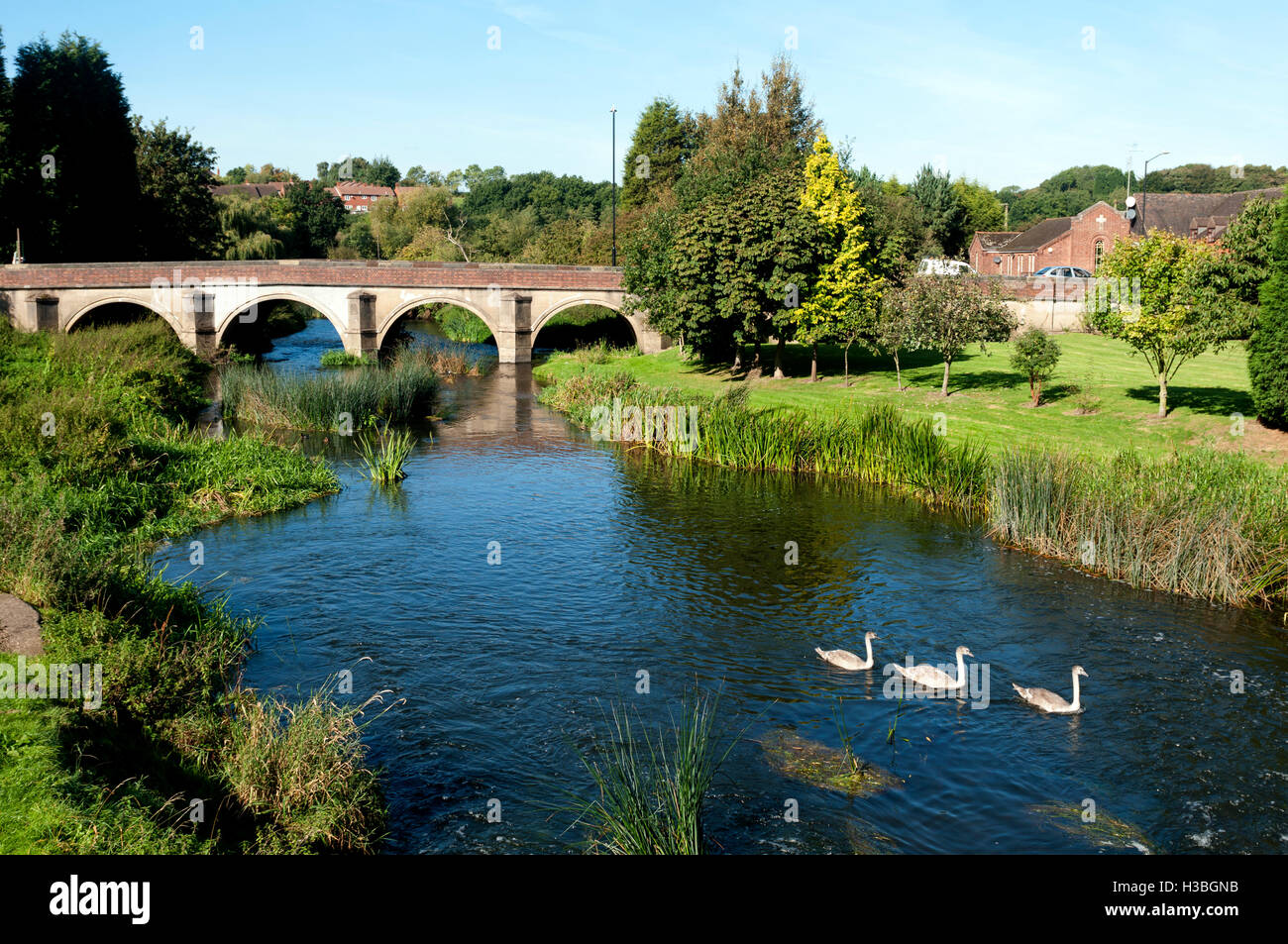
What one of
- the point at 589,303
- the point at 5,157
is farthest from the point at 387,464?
the point at 5,157

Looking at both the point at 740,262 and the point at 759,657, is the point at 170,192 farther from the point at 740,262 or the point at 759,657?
the point at 759,657

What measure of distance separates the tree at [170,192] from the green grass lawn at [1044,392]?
30.4 meters

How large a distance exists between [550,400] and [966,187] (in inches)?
3019

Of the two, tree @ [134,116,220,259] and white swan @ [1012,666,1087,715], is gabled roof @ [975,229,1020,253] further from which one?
white swan @ [1012,666,1087,715]

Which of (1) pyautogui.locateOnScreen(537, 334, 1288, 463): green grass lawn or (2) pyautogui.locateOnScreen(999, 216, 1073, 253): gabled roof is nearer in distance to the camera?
(1) pyautogui.locateOnScreen(537, 334, 1288, 463): green grass lawn

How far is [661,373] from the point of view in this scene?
127 feet

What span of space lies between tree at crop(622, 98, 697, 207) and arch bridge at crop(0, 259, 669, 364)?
23459mm

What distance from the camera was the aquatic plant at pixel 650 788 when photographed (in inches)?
334

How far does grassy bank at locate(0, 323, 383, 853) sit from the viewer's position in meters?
7.67

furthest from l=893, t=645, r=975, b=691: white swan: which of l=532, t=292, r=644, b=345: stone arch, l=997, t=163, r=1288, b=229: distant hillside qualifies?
l=997, t=163, r=1288, b=229: distant hillside

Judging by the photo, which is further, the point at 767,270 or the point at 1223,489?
the point at 767,270
